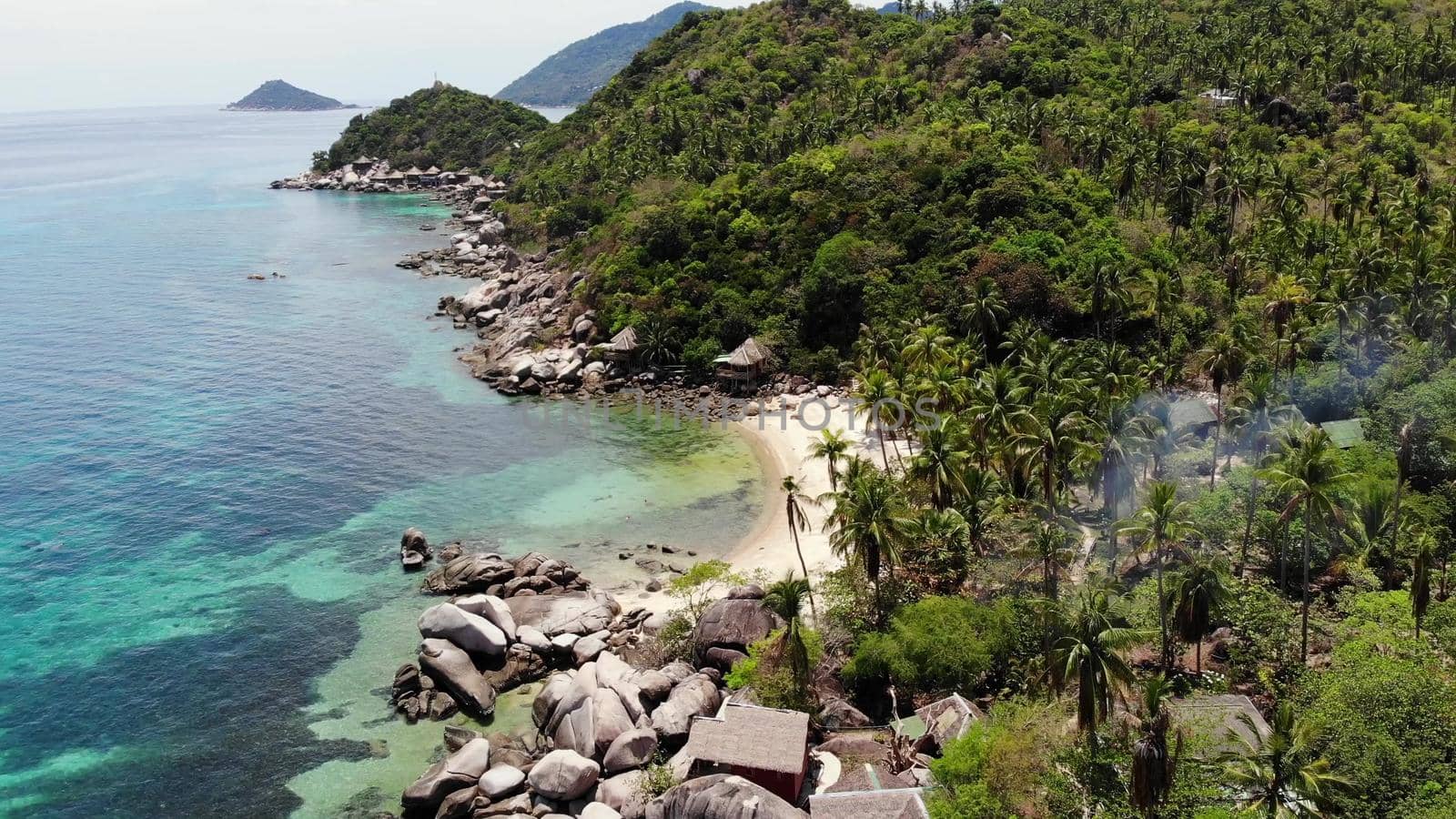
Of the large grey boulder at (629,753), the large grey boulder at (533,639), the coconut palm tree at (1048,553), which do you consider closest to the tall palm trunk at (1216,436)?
the coconut palm tree at (1048,553)

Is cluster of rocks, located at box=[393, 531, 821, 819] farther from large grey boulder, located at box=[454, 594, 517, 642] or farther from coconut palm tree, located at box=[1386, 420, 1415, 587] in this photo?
coconut palm tree, located at box=[1386, 420, 1415, 587]

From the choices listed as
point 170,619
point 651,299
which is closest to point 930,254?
point 651,299

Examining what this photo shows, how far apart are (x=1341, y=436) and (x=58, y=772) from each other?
6436 centimetres

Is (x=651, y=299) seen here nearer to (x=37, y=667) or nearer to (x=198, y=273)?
(x=37, y=667)

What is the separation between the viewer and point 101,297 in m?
110

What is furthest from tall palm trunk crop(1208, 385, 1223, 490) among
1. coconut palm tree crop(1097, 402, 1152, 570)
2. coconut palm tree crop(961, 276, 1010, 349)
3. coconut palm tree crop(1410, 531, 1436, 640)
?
coconut palm tree crop(961, 276, 1010, 349)

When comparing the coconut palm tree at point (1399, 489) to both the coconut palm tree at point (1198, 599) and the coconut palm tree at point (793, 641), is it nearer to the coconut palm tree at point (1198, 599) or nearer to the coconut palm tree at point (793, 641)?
the coconut palm tree at point (1198, 599)

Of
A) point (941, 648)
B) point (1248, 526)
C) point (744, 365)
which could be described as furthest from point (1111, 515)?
point (744, 365)

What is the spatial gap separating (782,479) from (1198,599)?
1158 inches

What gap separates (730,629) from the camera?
41844 mm

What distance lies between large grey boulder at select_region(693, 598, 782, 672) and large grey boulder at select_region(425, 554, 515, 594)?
1288 centimetres

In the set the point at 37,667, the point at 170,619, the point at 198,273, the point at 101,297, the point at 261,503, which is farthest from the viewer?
the point at 198,273

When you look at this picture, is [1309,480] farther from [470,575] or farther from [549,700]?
[470,575]

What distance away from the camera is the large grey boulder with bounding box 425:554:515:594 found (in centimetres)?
4956
